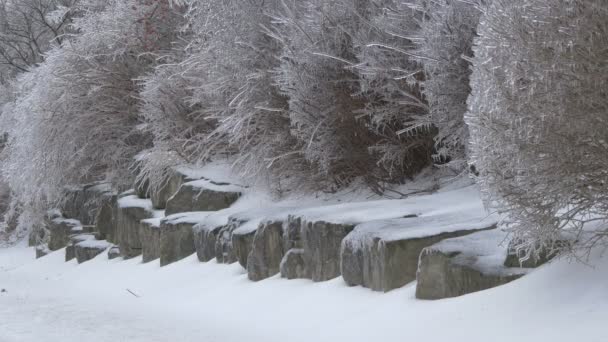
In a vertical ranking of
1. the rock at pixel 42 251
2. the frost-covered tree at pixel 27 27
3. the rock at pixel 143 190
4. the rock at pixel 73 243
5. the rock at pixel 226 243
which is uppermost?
the frost-covered tree at pixel 27 27

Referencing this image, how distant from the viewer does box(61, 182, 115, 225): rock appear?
58.1 ft

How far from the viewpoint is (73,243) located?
1767 cm

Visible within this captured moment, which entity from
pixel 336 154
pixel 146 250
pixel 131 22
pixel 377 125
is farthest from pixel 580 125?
pixel 131 22

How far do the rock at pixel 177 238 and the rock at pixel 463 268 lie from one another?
607 centimetres

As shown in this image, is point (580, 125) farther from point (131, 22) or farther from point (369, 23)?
point (131, 22)

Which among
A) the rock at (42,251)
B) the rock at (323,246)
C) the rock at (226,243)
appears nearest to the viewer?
the rock at (323,246)

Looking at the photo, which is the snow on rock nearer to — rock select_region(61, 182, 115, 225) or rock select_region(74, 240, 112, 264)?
rock select_region(74, 240, 112, 264)

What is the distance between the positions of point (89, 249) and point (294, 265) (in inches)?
334

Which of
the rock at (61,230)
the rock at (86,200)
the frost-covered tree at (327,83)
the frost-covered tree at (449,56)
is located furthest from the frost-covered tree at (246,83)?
the rock at (61,230)

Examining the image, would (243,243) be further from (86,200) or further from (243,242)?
Answer: (86,200)

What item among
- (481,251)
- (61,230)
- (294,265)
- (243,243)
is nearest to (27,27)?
(61,230)

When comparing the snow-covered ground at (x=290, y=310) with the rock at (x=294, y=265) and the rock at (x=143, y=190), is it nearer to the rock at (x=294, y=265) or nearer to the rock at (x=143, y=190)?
the rock at (x=294, y=265)

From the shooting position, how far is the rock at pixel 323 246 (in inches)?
328

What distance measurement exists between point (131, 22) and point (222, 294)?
28.6ft
